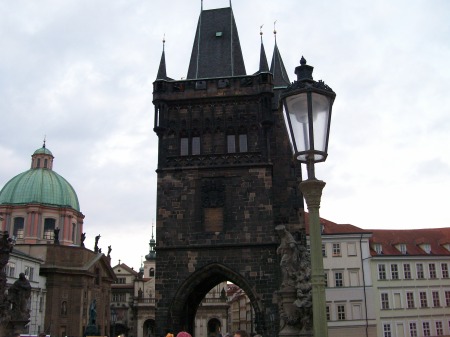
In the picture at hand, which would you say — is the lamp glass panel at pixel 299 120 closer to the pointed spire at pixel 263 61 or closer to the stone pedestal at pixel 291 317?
the stone pedestal at pixel 291 317

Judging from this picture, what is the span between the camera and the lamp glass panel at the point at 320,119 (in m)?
5.20

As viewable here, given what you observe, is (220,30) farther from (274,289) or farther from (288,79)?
(274,289)

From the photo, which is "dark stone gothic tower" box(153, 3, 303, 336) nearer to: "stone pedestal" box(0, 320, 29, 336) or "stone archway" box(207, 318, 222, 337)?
"stone pedestal" box(0, 320, 29, 336)

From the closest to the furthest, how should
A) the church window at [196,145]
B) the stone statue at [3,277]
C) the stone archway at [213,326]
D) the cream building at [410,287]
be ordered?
the stone statue at [3,277] < the church window at [196,145] < the cream building at [410,287] < the stone archway at [213,326]

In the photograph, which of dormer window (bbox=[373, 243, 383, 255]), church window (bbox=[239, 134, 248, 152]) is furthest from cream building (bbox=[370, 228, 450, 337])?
church window (bbox=[239, 134, 248, 152])

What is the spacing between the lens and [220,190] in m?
26.2

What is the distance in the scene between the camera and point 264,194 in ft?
85.1

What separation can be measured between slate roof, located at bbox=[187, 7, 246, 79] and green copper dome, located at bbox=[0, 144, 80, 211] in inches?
1064

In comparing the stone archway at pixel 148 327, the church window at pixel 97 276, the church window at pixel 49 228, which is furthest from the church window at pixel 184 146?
the stone archway at pixel 148 327

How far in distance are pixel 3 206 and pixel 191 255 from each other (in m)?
31.4

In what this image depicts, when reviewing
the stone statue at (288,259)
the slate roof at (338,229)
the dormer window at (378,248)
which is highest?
the slate roof at (338,229)

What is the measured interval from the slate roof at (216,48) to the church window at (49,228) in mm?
27347

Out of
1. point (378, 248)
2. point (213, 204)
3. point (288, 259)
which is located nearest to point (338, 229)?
point (378, 248)

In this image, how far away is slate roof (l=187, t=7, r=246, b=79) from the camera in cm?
2958
